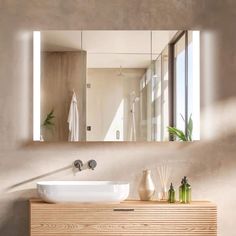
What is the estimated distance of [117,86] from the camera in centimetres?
377

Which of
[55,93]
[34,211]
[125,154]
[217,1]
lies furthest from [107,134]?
[217,1]

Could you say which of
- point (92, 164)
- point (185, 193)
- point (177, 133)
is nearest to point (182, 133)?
point (177, 133)

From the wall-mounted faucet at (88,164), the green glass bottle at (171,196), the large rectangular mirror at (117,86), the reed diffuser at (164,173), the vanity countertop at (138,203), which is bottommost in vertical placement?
the vanity countertop at (138,203)

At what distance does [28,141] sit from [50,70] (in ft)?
1.82

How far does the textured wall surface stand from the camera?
3674mm

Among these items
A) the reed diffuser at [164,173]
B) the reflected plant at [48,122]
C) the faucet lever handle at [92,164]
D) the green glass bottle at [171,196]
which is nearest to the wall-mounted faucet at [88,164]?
the faucet lever handle at [92,164]

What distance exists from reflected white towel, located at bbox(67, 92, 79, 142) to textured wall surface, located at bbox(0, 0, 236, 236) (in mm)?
80

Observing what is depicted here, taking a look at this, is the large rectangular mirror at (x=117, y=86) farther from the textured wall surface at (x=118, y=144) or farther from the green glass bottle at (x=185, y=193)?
the green glass bottle at (x=185, y=193)

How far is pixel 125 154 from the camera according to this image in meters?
3.71

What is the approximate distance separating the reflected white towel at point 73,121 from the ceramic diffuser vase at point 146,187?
581 millimetres

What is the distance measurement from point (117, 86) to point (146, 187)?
2.60 feet

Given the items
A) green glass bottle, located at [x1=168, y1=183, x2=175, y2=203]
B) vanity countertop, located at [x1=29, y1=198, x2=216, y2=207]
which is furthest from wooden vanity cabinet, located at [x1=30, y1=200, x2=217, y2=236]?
green glass bottle, located at [x1=168, y1=183, x2=175, y2=203]

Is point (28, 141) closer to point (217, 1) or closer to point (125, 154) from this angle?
point (125, 154)

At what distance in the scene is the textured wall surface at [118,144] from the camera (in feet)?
12.1
